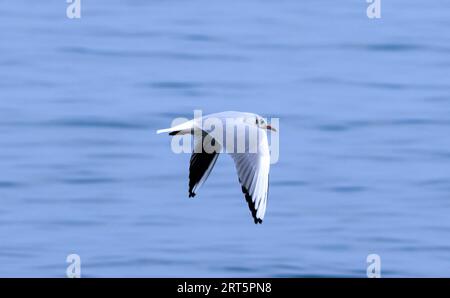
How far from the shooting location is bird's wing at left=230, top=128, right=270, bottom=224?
7.31 metres

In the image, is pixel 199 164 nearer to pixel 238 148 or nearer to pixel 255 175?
pixel 238 148

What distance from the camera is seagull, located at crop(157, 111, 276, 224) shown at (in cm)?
741

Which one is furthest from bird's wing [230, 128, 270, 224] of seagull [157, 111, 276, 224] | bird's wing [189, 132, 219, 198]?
bird's wing [189, 132, 219, 198]

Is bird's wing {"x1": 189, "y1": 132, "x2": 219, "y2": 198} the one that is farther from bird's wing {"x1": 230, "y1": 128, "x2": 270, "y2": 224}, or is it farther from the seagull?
bird's wing {"x1": 230, "y1": 128, "x2": 270, "y2": 224}

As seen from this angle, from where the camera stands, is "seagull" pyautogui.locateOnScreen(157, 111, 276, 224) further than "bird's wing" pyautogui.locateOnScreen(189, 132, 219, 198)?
No

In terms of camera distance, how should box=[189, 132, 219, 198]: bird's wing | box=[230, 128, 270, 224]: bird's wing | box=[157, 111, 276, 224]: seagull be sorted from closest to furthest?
box=[230, 128, 270, 224]: bird's wing → box=[157, 111, 276, 224]: seagull → box=[189, 132, 219, 198]: bird's wing

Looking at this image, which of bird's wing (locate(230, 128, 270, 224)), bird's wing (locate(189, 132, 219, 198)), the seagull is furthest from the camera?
bird's wing (locate(189, 132, 219, 198))

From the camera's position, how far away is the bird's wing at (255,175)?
24.0 ft

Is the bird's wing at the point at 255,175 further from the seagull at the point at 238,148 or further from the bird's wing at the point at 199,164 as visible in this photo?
the bird's wing at the point at 199,164

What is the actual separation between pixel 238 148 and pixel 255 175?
24 centimetres

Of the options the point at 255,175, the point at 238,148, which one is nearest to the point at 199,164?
the point at 238,148

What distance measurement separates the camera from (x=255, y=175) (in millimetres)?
7453

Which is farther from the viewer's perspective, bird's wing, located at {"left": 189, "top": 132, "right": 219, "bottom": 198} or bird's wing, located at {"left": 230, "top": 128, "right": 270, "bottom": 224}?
bird's wing, located at {"left": 189, "top": 132, "right": 219, "bottom": 198}
